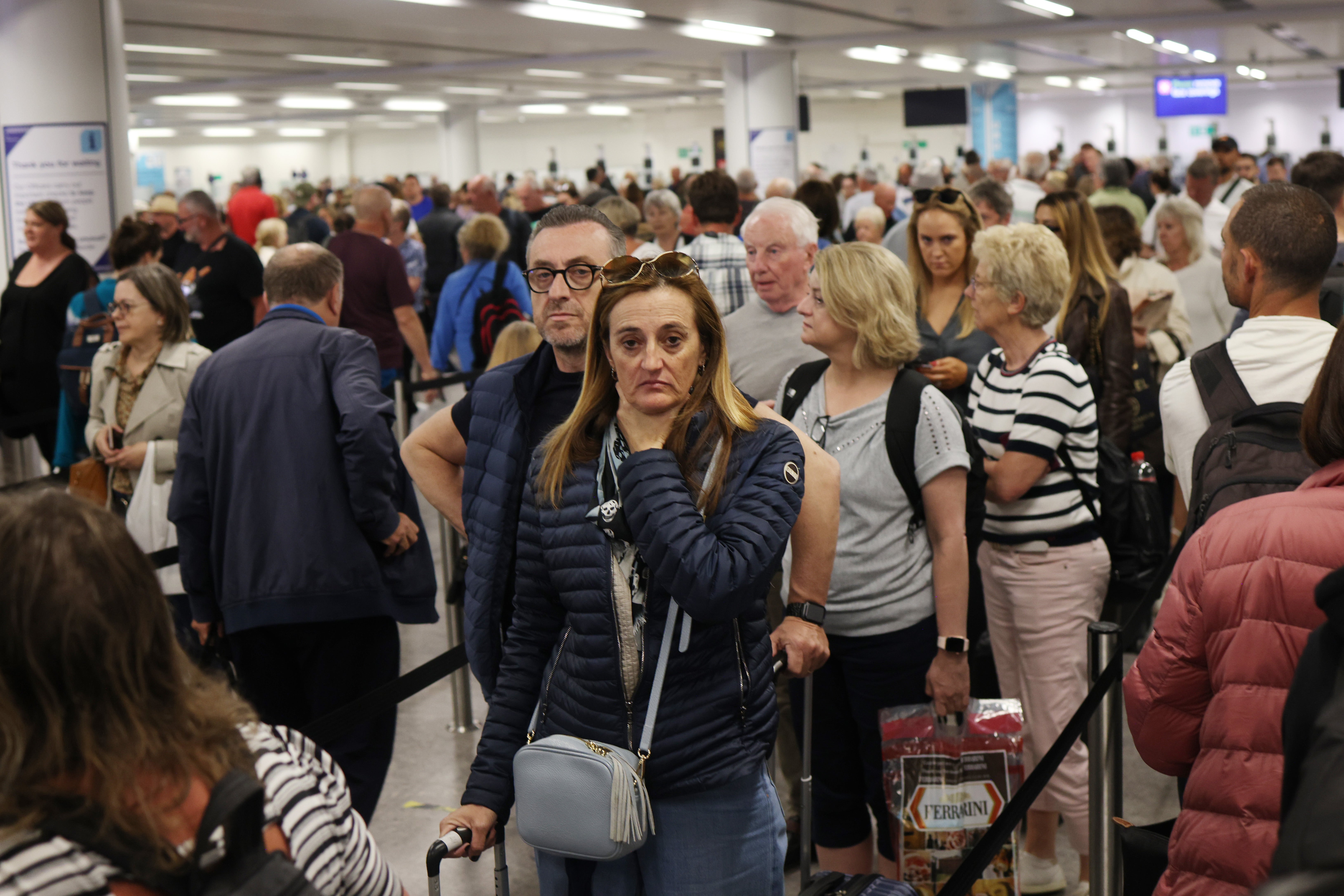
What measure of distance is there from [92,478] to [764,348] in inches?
84.0

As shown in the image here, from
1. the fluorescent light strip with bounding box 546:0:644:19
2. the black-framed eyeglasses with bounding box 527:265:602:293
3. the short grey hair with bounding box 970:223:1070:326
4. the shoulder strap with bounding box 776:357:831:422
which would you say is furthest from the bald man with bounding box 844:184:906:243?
the black-framed eyeglasses with bounding box 527:265:602:293

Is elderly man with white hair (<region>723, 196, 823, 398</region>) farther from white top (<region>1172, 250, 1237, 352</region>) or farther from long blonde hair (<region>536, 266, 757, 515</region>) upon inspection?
white top (<region>1172, 250, 1237, 352</region>)

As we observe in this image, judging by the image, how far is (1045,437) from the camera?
10.3 feet

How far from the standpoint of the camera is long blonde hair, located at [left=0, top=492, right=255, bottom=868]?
1.15m

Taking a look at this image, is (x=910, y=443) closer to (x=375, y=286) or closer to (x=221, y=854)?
(x=221, y=854)

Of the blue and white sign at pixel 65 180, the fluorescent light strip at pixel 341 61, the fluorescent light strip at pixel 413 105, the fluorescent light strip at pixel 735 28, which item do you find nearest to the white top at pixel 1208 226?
the blue and white sign at pixel 65 180

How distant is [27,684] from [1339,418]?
166 centimetres

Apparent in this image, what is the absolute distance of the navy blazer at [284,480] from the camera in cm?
322

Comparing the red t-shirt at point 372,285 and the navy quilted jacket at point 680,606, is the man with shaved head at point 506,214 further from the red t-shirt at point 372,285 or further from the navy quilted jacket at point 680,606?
the navy quilted jacket at point 680,606

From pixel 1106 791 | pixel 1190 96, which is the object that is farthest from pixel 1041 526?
pixel 1190 96

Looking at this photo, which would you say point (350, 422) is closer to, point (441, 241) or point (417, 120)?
point (441, 241)

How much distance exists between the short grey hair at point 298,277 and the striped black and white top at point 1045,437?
5.91 ft

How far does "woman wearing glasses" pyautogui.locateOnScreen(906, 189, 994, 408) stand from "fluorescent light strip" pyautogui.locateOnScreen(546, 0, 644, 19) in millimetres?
8330

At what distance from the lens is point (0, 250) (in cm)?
768
